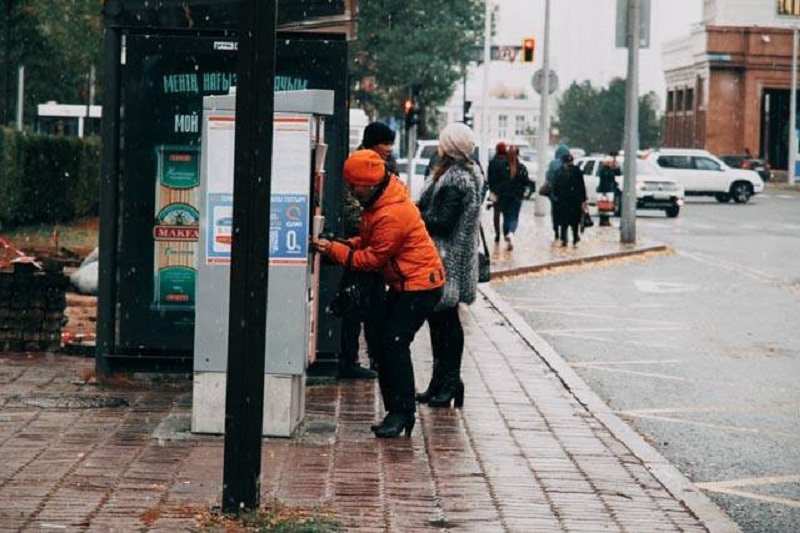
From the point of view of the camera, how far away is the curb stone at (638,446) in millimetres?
7988

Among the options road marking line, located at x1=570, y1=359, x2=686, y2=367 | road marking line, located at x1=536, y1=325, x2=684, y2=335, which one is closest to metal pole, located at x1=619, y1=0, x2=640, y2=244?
road marking line, located at x1=536, y1=325, x2=684, y2=335

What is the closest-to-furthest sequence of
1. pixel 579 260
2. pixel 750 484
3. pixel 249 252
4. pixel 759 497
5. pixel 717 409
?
pixel 249 252
pixel 759 497
pixel 750 484
pixel 717 409
pixel 579 260

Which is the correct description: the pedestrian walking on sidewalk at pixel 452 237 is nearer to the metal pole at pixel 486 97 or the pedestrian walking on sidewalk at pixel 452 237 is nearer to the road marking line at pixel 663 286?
the road marking line at pixel 663 286

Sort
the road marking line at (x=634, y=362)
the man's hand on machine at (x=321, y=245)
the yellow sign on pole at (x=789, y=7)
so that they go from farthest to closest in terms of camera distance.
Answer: the yellow sign on pole at (x=789, y=7) < the road marking line at (x=634, y=362) < the man's hand on machine at (x=321, y=245)

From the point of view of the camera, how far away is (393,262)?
32.9ft

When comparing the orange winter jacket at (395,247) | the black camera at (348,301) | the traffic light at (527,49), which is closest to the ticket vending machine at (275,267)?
the black camera at (348,301)

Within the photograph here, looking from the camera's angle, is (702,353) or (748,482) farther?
(702,353)

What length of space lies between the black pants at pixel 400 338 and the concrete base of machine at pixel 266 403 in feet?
1.95

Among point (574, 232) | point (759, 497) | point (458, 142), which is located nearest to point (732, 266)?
point (574, 232)

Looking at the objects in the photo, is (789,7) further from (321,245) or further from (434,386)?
(321,245)

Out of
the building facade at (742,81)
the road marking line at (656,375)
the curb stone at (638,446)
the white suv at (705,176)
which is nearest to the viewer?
the curb stone at (638,446)

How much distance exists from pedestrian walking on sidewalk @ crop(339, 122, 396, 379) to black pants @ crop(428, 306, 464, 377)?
0.44 m

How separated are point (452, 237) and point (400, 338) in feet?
4.46

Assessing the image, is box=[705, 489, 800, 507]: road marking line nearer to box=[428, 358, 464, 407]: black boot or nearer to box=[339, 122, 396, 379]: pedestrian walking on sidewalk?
box=[339, 122, 396, 379]: pedestrian walking on sidewalk
